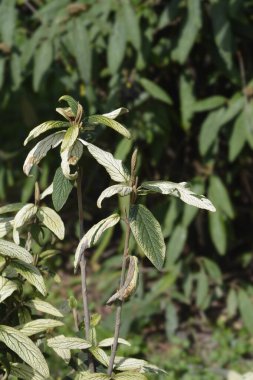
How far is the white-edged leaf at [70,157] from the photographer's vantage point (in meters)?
1.50

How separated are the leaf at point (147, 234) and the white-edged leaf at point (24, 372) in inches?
16.2

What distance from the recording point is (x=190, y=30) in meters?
3.64

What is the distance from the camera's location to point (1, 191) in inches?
189

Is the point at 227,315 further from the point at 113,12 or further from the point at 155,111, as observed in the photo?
the point at 113,12

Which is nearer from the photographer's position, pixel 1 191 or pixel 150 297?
pixel 150 297

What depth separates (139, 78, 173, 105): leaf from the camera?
3.95 metres

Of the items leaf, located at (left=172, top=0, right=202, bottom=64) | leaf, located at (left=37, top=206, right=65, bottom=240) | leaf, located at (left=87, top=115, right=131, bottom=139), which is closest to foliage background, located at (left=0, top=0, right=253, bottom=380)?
leaf, located at (left=172, top=0, right=202, bottom=64)

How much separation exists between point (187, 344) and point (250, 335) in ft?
1.26

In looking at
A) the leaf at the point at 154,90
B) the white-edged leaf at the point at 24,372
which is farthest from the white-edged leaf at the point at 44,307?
the leaf at the point at 154,90

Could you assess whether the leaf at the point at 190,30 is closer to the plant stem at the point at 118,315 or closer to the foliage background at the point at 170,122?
the foliage background at the point at 170,122

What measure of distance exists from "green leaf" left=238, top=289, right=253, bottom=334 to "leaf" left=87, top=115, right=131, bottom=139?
2.89 m

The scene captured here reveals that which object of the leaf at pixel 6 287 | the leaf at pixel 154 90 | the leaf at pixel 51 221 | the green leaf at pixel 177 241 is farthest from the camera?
the green leaf at pixel 177 241

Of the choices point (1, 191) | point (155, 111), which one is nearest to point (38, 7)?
point (155, 111)

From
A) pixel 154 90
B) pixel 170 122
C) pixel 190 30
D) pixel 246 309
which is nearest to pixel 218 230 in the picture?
pixel 246 309
